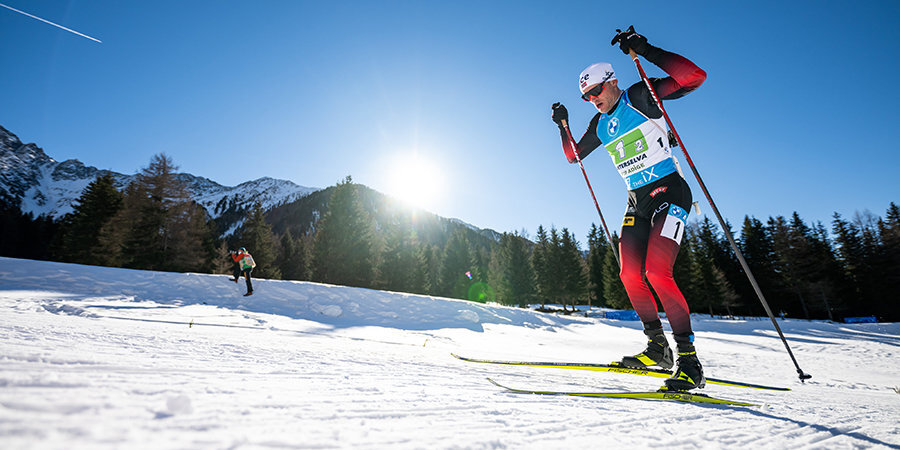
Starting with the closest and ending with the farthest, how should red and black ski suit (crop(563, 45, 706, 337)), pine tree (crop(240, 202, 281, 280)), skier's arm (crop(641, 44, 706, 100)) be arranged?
red and black ski suit (crop(563, 45, 706, 337)) < skier's arm (crop(641, 44, 706, 100)) < pine tree (crop(240, 202, 281, 280))

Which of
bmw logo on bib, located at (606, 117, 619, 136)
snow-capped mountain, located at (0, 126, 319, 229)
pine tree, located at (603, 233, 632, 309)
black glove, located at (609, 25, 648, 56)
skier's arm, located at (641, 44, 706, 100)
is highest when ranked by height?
snow-capped mountain, located at (0, 126, 319, 229)

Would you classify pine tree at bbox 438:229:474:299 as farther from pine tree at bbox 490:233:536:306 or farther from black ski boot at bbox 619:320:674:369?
black ski boot at bbox 619:320:674:369

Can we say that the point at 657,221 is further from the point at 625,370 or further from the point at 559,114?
the point at 559,114

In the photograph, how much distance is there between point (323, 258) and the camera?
2608 centimetres

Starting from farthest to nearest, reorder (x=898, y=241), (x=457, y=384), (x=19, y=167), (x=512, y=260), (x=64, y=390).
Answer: (x=19, y=167) < (x=512, y=260) < (x=898, y=241) < (x=457, y=384) < (x=64, y=390)

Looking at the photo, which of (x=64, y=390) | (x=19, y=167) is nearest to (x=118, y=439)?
(x=64, y=390)

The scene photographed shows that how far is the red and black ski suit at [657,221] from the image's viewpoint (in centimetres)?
257

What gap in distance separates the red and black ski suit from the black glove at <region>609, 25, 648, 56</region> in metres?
0.06

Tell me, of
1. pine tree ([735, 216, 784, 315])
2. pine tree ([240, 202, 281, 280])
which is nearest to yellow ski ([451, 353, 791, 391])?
pine tree ([240, 202, 281, 280])

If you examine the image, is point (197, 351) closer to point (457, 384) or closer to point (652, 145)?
point (457, 384)

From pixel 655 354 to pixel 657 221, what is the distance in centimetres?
116

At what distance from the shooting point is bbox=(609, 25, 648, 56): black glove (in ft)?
9.50

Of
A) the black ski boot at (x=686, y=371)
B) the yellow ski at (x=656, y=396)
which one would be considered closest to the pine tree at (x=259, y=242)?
the yellow ski at (x=656, y=396)

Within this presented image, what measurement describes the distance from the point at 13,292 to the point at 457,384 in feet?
34.8
